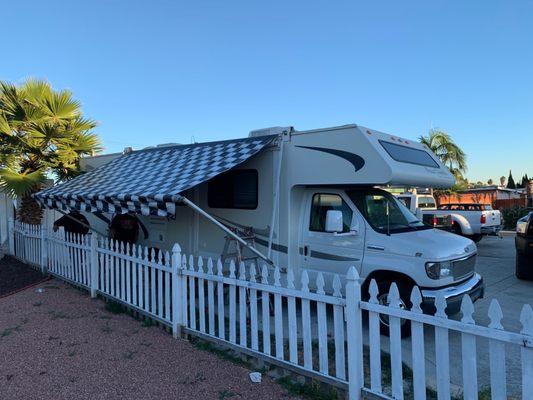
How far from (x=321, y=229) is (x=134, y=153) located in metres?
4.78

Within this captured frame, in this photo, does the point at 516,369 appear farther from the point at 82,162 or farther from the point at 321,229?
the point at 82,162

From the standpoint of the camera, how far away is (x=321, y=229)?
5.92 metres

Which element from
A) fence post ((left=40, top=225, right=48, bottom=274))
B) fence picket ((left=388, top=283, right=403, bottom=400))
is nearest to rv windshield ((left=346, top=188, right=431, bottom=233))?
fence picket ((left=388, top=283, right=403, bottom=400))

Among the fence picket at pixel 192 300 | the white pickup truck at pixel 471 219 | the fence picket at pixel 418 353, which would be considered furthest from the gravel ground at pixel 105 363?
the white pickup truck at pixel 471 219

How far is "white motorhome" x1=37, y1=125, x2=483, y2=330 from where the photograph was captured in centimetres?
515

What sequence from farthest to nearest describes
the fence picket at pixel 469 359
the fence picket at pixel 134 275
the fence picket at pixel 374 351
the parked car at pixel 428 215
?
1. the parked car at pixel 428 215
2. the fence picket at pixel 134 275
3. the fence picket at pixel 374 351
4. the fence picket at pixel 469 359

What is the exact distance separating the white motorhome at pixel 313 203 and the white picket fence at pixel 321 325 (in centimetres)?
62

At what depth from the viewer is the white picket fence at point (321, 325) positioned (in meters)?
2.88

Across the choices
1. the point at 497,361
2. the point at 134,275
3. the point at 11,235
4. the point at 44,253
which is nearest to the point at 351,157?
the point at 497,361

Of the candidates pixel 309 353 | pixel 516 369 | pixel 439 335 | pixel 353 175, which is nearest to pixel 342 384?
pixel 309 353

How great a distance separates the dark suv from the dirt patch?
31.8 feet

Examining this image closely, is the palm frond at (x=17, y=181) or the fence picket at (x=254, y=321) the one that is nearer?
the fence picket at (x=254, y=321)

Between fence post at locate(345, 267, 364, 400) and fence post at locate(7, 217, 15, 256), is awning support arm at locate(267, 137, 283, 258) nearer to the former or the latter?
fence post at locate(345, 267, 364, 400)

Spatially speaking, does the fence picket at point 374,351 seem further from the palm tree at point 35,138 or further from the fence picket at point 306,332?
the palm tree at point 35,138
